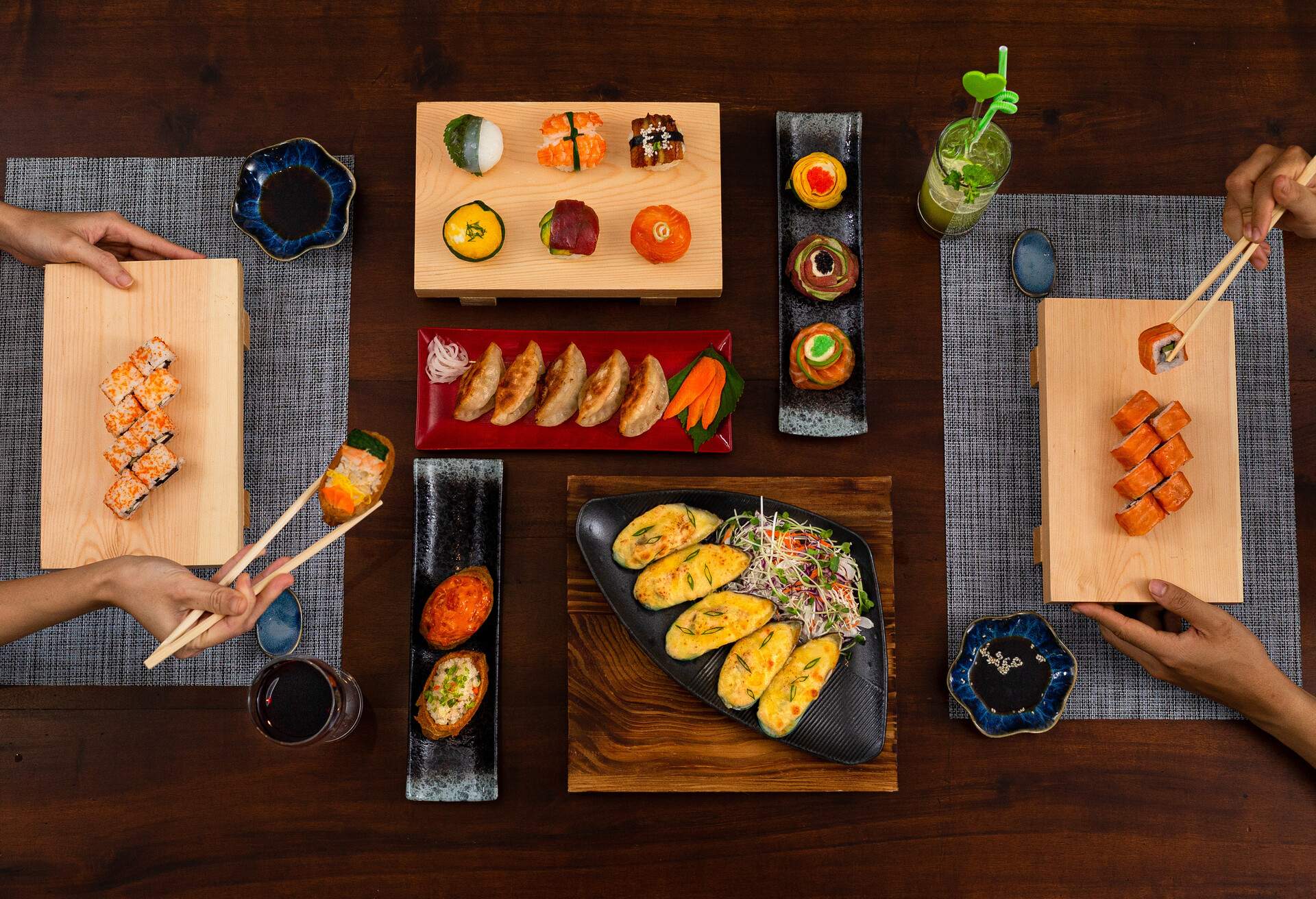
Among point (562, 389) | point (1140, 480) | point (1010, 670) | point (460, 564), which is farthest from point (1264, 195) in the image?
point (460, 564)

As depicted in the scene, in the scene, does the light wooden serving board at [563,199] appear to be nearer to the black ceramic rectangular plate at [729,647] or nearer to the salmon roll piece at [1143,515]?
the black ceramic rectangular plate at [729,647]

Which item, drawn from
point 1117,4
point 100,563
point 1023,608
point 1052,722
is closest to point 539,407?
point 100,563

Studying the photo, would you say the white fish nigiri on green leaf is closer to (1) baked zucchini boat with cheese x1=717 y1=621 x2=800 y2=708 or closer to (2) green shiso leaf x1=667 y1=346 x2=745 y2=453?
(2) green shiso leaf x1=667 y1=346 x2=745 y2=453

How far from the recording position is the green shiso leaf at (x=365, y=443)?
2.54 metres

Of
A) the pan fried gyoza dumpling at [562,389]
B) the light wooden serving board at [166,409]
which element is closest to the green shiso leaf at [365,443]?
the light wooden serving board at [166,409]

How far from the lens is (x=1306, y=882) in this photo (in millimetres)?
2812

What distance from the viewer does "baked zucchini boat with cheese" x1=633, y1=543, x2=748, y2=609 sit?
8.77 ft

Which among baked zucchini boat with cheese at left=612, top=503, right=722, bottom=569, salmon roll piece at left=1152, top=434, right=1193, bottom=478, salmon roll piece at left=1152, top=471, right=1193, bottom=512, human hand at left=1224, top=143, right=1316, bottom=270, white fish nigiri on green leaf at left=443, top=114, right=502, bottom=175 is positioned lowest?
baked zucchini boat with cheese at left=612, top=503, right=722, bottom=569

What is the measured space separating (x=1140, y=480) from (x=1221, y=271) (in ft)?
2.26

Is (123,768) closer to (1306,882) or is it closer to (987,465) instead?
(987,465)

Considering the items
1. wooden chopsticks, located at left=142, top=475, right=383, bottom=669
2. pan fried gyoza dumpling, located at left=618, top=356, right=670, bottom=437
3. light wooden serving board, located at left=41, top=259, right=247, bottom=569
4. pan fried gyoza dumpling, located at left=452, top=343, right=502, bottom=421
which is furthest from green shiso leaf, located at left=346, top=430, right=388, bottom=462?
pan fried gyoza dumpling, located at left=618, top=356, right=670, bottom=437

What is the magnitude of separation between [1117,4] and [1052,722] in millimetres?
2620

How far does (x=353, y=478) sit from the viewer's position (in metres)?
2.56

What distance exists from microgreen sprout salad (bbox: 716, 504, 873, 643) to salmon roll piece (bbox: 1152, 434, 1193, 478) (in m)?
1.04
